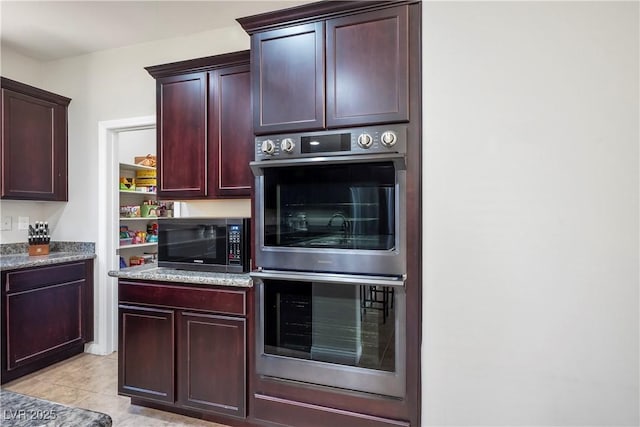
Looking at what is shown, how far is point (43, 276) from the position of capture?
9.46ft

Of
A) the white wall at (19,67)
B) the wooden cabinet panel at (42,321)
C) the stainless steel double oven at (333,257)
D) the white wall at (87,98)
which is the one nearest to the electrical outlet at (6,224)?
the white wall at (87,98)

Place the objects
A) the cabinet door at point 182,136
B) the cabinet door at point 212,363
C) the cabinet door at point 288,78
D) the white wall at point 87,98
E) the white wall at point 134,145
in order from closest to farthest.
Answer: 1. the cabinet door at point 288,78
2. the cabinet door at point 212,363
3. the cabinet door at point 182,136
4. the white wall at point 87,98
5. the white wall at point 134,145

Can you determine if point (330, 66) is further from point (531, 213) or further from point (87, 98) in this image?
point (87, 98)

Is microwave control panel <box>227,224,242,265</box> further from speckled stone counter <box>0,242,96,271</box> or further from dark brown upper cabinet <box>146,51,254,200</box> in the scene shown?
speckled stone counter <box>0,242,96,271</box>

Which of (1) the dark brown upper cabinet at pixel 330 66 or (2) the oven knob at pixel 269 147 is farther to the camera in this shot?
(2) the oven knob at pixel 269 147

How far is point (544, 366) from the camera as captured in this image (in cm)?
152

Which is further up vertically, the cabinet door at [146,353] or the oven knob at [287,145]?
the oven knob at [287,145]

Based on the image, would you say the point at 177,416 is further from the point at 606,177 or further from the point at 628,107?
the point at 628,107

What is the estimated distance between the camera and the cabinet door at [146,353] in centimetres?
217

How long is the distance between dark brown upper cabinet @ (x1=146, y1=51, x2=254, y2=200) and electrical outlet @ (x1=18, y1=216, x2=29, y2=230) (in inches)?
68.9

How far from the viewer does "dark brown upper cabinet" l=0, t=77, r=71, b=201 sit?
2.88 meters

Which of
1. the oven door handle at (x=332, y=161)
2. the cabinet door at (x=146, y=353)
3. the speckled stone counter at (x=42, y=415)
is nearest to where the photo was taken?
the speckled stone counter at (x=42, y=415)

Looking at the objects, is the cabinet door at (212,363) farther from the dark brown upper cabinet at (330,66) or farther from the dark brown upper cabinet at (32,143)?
the dark brown upper cabinet at (32,143)

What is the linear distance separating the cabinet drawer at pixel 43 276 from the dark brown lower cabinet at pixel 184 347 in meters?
1.09
